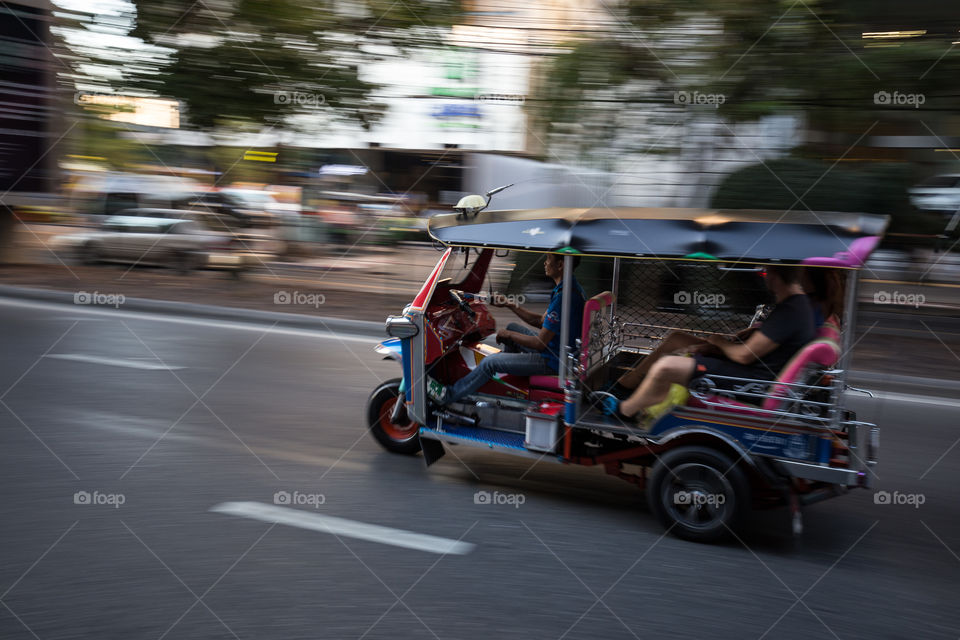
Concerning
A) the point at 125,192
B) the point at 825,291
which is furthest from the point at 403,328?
the point at 125,192

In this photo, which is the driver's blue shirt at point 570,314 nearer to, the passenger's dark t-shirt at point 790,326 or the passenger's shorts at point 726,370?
the passenger's shorts at point 726,370

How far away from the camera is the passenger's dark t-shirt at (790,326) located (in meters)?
4.69

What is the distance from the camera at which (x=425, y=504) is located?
512 cm

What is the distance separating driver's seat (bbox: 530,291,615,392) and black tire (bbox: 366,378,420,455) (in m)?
1.06

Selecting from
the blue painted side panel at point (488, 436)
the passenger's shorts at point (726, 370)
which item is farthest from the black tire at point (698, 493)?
the blue painted side panel at point (488, 436)

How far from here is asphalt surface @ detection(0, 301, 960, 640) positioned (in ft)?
12.2

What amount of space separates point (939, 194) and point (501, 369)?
335 inches

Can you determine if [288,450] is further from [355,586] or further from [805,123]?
[805,123]

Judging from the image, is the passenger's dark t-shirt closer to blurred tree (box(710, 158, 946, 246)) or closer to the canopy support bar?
the canopy support bar

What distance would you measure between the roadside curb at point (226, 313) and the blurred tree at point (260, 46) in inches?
137

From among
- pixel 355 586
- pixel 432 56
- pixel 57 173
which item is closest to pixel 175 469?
pixel 355 586

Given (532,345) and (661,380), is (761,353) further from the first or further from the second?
(532,345)

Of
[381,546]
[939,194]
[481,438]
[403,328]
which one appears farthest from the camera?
[939,194]

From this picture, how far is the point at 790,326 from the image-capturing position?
15.4 ft
